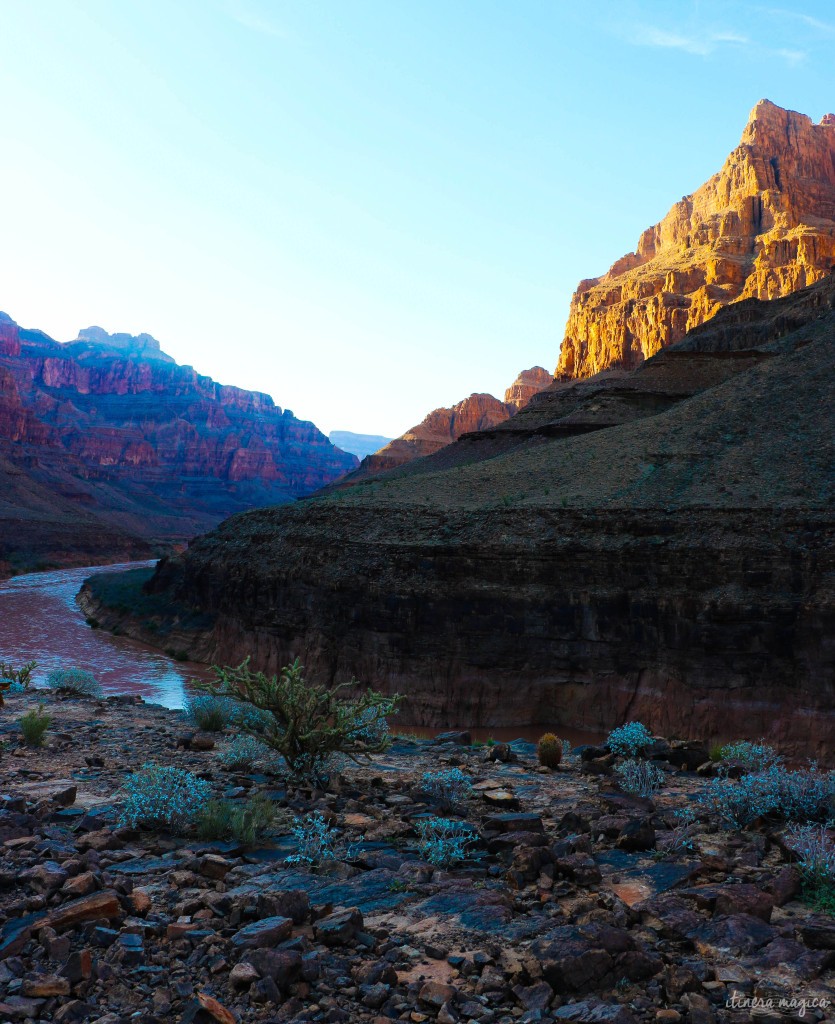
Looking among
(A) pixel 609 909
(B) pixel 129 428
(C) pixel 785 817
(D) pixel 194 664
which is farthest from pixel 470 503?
(B) pixel 129 428

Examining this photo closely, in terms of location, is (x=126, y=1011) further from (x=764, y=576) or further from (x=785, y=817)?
(x=764, y=576)

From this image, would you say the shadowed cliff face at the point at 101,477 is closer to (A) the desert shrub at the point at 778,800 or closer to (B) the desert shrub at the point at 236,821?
(B) the desert shrub at the point at 236,821

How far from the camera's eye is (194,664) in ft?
125

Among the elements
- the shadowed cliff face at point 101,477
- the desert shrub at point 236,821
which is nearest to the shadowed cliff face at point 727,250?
the shadowed cliff face at point 101,477

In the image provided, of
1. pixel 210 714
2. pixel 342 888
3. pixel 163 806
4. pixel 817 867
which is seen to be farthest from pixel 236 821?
pixel 210 714

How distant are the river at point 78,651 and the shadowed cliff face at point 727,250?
62345mm

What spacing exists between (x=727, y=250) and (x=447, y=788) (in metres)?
102

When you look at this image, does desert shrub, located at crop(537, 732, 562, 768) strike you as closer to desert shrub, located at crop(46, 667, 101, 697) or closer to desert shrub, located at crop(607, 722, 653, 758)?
desert shrub, located at crop(607, 722, 653, 758)

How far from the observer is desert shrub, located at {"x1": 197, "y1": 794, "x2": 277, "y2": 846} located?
6879mm

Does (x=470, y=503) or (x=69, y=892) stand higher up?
(x=470, y=503)

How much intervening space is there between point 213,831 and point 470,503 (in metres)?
26.2

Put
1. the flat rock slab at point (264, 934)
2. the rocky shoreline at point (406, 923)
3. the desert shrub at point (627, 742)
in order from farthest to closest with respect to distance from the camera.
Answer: the desert shrub at point (627, 742) → the flat rock slab at point (264, 934) → the rocky shoreline at point (406, 923)

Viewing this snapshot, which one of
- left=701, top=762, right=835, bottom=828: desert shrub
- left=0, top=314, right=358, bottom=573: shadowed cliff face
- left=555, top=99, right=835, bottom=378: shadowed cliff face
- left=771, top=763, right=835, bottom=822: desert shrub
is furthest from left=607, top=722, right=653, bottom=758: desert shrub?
left=0, top=314, right=358, bottom=573: shadowed cliff face

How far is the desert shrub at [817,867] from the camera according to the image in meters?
5.50
